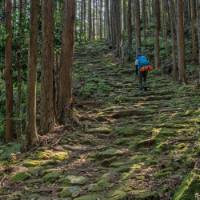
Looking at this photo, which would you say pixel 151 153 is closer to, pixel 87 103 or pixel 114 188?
pixel 114 188

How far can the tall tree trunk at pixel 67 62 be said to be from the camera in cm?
1205

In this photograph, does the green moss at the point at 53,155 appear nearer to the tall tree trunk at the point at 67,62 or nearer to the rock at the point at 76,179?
the rock at the point at 76,179

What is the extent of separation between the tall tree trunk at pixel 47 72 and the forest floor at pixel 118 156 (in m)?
0.38

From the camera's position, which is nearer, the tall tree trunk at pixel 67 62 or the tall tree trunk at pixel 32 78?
the tall tree trunk at pixel 32 78

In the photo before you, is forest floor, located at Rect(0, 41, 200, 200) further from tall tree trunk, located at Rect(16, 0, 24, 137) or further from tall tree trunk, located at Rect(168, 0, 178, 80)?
tall tree trunk, located at Rect(168, 0, 178, 80)

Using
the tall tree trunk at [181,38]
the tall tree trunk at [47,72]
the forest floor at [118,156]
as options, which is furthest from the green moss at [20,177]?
the tall tree trunk at [181,38]

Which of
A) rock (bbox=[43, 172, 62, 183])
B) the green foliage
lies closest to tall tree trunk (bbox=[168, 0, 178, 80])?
the green foliage

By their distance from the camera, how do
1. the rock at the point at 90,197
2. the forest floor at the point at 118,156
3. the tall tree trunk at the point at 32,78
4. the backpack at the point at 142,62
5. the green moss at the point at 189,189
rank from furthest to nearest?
the backpack at the point at 142,62
the tall tree trunk at the point at 32,78
the forest floor at the point at 118,156
the rock at the point at 90,197
the green moss at the point at 189,189

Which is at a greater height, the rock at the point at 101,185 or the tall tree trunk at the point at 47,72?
the tall tree trunk at the point at 47,72

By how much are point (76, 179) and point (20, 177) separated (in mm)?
1136

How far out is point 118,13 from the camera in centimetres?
2900

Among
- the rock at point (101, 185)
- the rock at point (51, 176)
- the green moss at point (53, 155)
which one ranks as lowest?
the rock at point (51, 176)

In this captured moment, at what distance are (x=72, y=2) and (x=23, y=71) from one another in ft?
12.7

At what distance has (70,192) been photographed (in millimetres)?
7340
